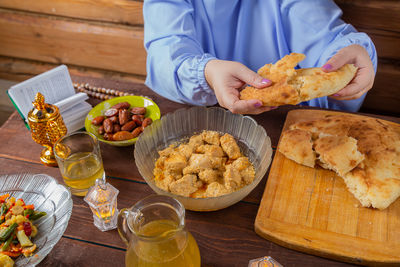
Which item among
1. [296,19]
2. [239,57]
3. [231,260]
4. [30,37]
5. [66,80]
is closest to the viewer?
[231,260]

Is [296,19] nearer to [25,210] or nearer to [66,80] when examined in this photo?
[66,80]

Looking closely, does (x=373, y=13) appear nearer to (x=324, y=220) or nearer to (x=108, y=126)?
(x=324, y=220)

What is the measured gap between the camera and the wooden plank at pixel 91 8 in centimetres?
258

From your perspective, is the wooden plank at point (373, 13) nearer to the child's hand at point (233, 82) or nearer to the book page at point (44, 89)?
the child's hand at point (233, 82)

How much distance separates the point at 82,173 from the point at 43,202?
0.51ft

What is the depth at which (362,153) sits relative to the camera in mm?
1245

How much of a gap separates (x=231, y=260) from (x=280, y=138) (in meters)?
0.58

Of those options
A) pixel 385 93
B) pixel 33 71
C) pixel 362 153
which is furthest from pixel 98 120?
pixel 33 71

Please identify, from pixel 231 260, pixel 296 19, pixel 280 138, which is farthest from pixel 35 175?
pixel 296 19

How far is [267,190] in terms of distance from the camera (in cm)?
121

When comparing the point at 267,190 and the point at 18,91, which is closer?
the point at 267,190

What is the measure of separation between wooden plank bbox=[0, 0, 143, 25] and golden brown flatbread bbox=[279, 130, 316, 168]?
170 cm

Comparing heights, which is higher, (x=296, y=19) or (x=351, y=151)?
(x=296, y=19)

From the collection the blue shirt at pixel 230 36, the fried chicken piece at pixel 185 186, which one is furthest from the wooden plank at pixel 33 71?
the fried chicken piece at pixel 185 186
